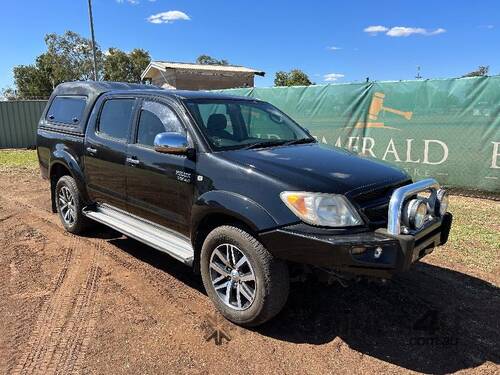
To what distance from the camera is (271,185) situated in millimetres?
3287

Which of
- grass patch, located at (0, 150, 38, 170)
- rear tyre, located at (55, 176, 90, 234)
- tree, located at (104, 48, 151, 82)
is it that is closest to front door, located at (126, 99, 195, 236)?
rear tyre, located at (55, 176, 90, 234)

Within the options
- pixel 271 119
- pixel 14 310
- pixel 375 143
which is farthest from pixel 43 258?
pixel 375 143

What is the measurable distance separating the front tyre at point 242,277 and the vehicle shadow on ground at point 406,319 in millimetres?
242

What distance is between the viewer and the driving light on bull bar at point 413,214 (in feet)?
10.6

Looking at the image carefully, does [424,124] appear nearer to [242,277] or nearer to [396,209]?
[396,209]

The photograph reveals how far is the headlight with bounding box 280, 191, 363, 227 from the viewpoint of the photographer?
3137 millimetres

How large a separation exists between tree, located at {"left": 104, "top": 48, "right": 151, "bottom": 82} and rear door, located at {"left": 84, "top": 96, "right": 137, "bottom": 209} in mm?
52791

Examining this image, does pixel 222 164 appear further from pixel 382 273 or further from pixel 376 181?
pixel 382 273

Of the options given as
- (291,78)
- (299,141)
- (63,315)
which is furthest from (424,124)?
(291,78)

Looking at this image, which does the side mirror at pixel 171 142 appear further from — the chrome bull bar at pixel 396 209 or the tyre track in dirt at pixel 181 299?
the chrome bull bar at pixel 396 209

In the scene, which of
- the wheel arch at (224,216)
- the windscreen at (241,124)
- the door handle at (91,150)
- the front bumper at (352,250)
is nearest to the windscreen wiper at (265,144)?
the windscreen at (241,124)

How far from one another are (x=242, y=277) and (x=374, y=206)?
1145 millimetres

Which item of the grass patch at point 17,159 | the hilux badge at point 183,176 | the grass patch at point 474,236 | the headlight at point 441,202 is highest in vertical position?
the hilux badge at point 183,176

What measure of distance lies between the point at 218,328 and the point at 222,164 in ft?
4.32
